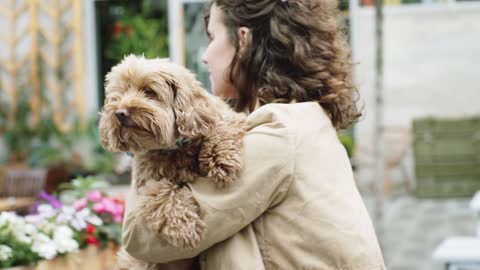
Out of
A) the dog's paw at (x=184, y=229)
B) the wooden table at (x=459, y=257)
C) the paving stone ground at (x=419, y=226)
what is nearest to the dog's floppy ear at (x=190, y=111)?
the dog's paw at (x=184, y=229)

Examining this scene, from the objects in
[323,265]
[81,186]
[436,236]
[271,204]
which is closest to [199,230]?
[271,204]

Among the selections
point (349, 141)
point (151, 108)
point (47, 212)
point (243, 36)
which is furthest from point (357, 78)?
point (151, 108)

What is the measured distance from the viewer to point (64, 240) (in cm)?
364

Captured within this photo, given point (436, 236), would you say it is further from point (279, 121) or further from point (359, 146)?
point (279, 121)

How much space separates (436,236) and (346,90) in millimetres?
7699

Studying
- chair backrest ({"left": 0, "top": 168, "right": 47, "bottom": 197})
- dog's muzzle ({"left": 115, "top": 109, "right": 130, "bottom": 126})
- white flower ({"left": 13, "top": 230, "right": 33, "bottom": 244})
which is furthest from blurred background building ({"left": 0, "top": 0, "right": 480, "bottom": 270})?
dog's muzzle ({"left": 115, "top": 109, "right": 130, "bottom": 126})

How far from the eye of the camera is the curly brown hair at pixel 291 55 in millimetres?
2461

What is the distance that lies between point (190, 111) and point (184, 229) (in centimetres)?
33

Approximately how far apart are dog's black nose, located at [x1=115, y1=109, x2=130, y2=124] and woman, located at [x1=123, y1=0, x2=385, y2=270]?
24cm

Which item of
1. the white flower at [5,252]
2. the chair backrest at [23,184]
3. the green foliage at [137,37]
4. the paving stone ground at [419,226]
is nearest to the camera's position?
the white flower at [5,252]

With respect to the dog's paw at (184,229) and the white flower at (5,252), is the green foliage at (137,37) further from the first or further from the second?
the dog's paw at (184,229)

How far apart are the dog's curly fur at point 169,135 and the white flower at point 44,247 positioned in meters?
1.22

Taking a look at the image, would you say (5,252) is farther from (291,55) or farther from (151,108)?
(291,55)

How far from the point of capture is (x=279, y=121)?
225cm
